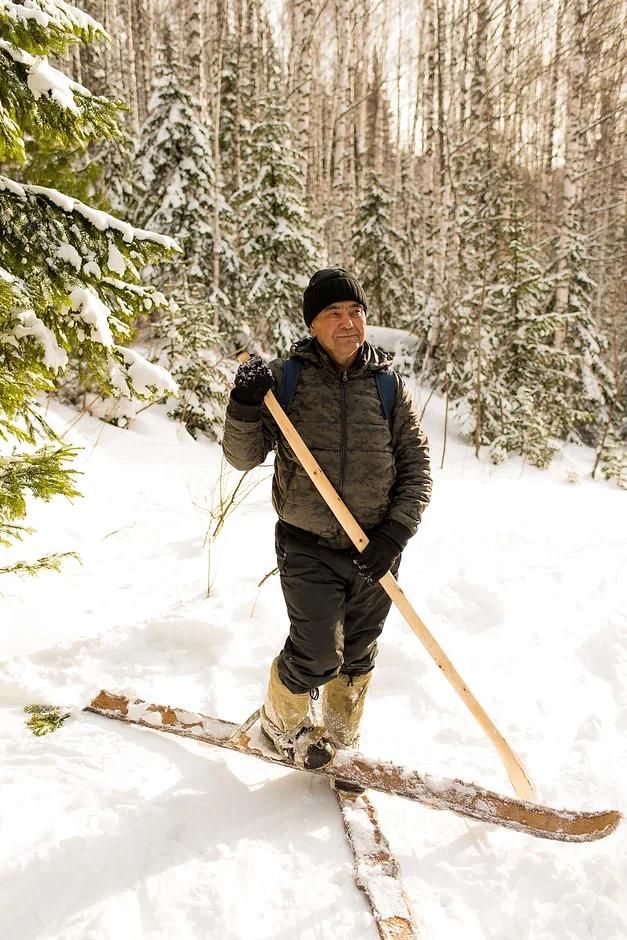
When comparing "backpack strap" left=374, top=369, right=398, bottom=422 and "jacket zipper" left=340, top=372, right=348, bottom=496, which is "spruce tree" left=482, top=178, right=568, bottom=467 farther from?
"jacket zipper" left=340, top=372, right=348, bottom=496

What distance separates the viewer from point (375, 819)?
2.45 meters

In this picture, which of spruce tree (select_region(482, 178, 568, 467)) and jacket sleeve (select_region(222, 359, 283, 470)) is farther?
spruce tree (select_region(482, 178, 568, 467))

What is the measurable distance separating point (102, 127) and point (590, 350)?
1477cm

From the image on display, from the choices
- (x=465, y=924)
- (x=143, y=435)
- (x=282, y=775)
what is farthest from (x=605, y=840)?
(x=143, y=435)

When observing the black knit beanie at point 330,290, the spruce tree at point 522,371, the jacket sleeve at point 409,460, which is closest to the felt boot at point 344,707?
the jacket sleeve at point 409,460

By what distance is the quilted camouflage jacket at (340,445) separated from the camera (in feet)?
7.91

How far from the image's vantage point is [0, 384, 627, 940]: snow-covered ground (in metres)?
2.05

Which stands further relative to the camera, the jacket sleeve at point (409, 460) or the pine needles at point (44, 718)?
the pine needles at point (44, 718)

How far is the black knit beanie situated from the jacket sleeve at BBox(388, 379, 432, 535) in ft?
1.51

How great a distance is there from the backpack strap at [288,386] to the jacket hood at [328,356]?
7 centimetres

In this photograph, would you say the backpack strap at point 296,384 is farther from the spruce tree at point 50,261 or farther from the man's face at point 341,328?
the spruce tree at point 50,261

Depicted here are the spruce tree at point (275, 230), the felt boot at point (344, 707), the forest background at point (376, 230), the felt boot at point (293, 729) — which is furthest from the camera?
the spruce tree at point (275, 230)

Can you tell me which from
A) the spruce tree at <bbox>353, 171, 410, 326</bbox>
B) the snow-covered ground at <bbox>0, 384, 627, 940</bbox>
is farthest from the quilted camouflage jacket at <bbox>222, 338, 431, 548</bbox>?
the spruce tree at <bbox>353, 171, 410, 326</bbox>

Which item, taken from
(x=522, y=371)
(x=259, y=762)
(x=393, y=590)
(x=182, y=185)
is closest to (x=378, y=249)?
(x=182, y=185)
